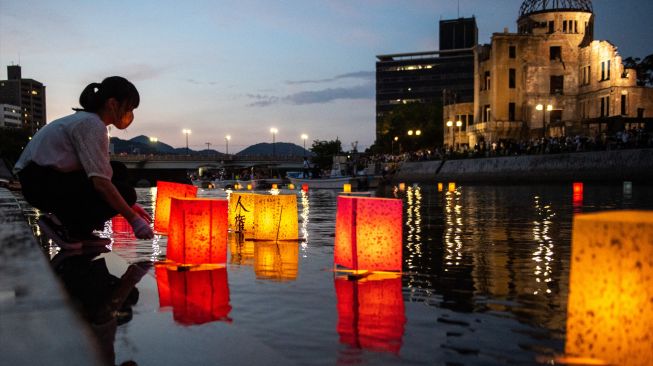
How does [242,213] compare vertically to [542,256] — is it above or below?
above

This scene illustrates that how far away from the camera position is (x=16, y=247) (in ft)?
15.5

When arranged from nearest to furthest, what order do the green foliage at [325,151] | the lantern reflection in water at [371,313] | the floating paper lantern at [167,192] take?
the lantern reflection in water at [371,313], the floating paper lantern at [167,192], the green foliage at [325,151]

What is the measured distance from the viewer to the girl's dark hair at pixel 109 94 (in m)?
5.98

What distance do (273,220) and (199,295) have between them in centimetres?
423

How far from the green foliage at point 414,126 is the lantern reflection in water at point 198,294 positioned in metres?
99.6

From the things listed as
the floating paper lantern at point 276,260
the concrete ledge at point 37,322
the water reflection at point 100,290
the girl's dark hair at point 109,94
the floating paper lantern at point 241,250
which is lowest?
the floating paper lantern at point 276,260

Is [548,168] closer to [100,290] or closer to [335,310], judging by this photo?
[335,310]

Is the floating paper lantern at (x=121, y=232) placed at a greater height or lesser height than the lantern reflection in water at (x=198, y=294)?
lesser

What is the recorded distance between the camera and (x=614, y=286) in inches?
120

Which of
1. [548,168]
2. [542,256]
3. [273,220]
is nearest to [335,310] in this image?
[542,256]

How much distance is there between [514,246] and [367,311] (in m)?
5.04

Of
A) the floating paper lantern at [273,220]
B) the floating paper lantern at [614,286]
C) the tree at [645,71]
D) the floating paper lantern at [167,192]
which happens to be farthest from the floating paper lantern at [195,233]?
the tree at [645,71]

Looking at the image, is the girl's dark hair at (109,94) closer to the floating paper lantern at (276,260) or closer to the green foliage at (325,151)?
the floating paper lantern at (276,260)

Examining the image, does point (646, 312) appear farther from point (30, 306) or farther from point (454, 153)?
point (454, 153)
